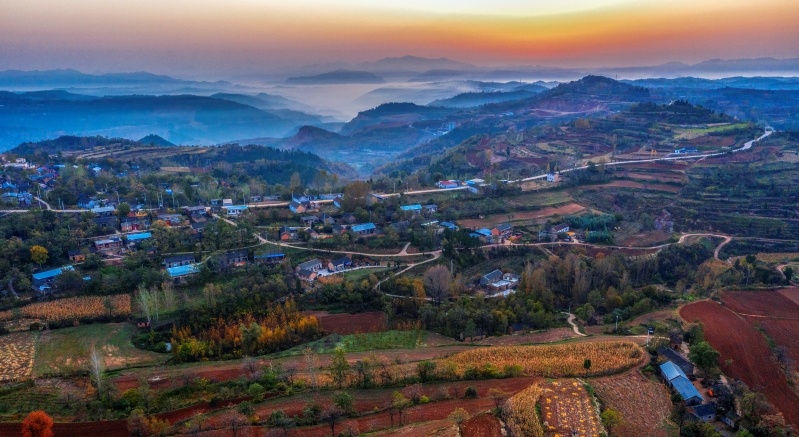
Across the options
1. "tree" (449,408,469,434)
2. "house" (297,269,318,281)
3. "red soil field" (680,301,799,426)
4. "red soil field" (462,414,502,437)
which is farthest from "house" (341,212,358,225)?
"red soil field" (462,414,502,437)

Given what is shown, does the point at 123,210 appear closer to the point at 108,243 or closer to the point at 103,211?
the point at 103,211

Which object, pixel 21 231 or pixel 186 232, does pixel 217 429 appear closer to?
pixel 186 232

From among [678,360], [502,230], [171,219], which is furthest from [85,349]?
[502,230]

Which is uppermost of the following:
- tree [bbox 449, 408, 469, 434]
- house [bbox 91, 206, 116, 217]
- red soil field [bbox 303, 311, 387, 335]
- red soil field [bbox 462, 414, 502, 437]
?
house [bbox 91, 206, 116, 217]

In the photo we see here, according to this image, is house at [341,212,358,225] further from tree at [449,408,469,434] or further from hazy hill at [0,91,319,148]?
hazy hill at [0,91,319,148]

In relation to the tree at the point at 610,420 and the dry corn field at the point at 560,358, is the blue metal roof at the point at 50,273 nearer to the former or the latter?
the dry corn field at the point at 560,358

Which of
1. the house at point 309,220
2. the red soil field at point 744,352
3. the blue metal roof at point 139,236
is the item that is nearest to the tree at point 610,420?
the red soil field at point 744,352
